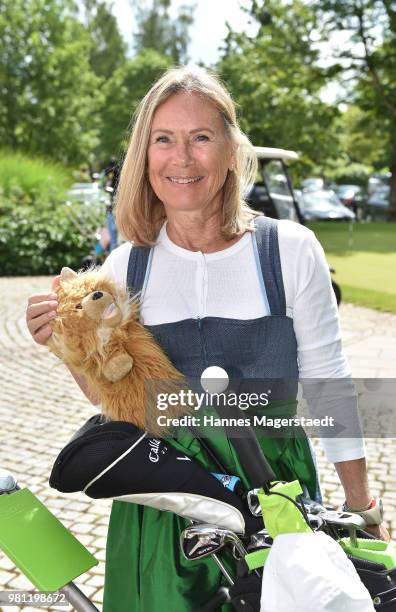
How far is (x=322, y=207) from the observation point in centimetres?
2212

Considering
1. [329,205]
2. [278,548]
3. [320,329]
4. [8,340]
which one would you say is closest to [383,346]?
[8,340]

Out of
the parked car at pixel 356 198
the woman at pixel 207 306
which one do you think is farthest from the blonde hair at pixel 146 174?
the parked car at pixel 356 198

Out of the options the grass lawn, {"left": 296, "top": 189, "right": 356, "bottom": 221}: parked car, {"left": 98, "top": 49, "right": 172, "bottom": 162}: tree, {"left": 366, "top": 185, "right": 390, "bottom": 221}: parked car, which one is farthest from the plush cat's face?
{"left": 98, "top": 49, "right": 172, "bottom": 162}: tree

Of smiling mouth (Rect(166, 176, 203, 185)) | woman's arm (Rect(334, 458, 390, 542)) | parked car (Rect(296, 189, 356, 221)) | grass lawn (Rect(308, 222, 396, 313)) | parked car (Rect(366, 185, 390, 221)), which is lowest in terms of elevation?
parked car (Rect(366, 185, 390, 221))

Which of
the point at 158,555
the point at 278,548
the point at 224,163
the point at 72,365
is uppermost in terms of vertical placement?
the point at 224,163

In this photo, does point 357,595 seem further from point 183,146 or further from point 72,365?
point 183,146

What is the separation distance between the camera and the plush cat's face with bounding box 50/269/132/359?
1480 millimetres

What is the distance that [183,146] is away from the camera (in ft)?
5.31

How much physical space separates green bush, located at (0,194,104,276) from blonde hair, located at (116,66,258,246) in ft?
36.9

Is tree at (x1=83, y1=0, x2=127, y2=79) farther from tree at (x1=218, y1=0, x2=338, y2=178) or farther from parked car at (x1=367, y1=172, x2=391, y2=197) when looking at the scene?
tree at (x1=218, y1=0, x2=338, y2=178)

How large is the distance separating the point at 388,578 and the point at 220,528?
32 centimetres

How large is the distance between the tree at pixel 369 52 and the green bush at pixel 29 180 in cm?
1409

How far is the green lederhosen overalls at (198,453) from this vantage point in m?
1.52

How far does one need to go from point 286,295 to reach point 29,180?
1375cm
